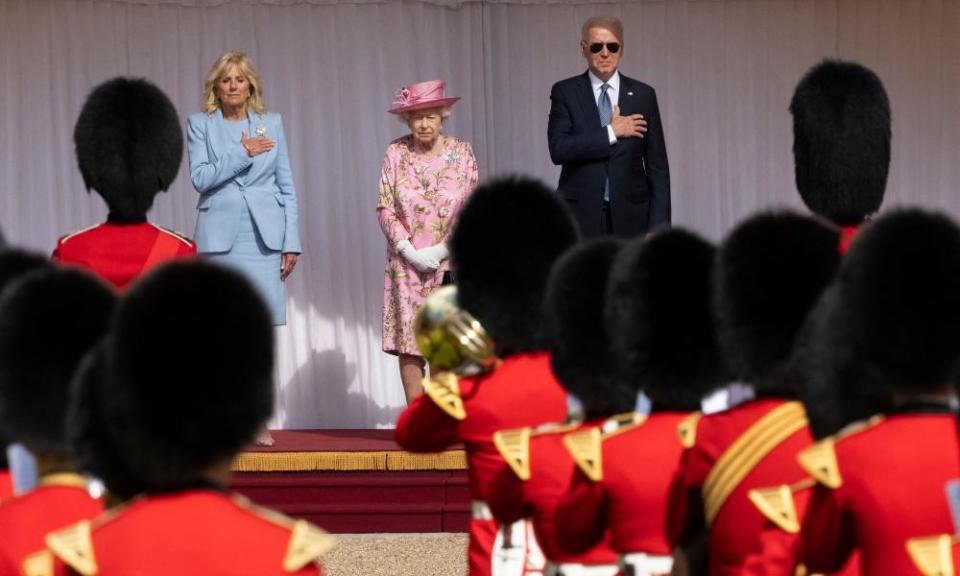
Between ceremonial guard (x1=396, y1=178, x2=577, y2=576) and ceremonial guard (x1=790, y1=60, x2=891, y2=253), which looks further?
ceremonial guard (x1=790, y1=60, x2=891, y2=253)

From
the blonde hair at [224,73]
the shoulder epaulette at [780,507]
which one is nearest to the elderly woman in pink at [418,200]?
the blonde hair at [224,73]

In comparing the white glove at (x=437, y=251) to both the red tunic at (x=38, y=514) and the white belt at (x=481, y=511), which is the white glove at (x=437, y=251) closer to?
the white belt at (x=481, y=511)

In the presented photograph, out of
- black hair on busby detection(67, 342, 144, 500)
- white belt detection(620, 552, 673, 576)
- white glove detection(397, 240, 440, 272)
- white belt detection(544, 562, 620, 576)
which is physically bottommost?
white belt detection(544, 562, 620, 576)

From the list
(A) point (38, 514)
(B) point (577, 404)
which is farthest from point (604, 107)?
(A) point (38, 514)

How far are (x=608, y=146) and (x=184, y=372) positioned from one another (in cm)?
439

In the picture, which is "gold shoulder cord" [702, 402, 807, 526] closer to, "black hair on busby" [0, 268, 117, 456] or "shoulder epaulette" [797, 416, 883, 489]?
"shoulder epaulette" [797, 416, 883, 489]

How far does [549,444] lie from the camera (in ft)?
12.8

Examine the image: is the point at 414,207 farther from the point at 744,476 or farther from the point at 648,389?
the point at 744,476

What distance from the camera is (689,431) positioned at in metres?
3.60

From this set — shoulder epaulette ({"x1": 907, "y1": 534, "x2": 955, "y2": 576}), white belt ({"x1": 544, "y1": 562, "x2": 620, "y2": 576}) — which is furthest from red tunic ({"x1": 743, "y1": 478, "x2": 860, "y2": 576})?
white belt ({"x1": 544, "y1": 562, "x2": 620, "y2": 576})

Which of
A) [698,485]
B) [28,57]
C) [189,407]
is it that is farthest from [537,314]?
[28,57]

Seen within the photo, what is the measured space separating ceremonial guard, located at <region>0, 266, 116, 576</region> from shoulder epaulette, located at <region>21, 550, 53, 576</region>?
0.31m

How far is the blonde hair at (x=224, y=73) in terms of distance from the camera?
7359mm

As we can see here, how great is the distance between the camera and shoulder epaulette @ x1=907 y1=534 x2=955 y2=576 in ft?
9.48
